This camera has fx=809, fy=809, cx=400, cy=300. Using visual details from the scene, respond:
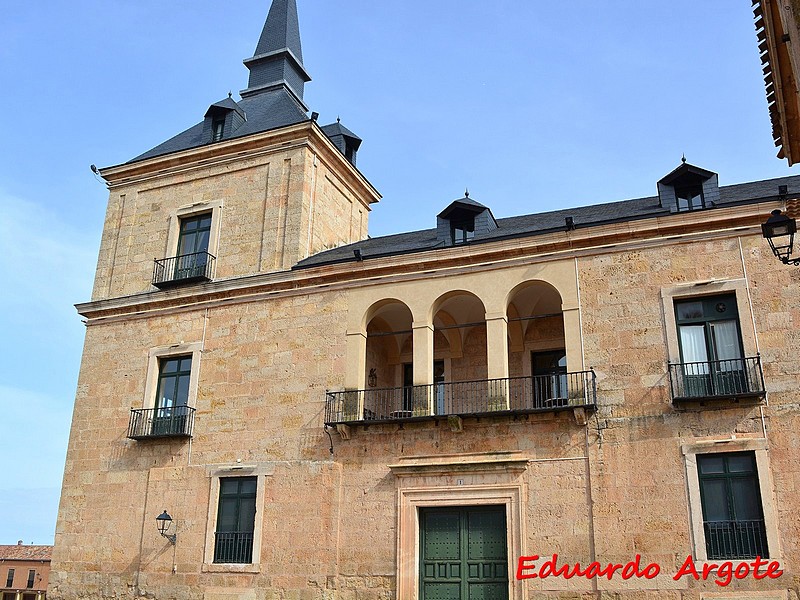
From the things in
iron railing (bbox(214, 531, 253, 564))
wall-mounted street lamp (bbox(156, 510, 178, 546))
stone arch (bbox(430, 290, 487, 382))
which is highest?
stone arch (bbox(430, 290, 487, 382))

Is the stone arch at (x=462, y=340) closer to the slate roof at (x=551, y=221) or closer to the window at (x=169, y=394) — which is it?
the slate roof at (x=551, y=221)

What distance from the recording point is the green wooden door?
15.5m

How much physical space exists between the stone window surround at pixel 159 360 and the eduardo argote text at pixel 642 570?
8.72 m

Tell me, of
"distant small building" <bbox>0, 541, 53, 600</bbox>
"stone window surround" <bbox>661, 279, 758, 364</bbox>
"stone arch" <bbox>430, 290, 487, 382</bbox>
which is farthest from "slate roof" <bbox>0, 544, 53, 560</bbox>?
"stone window surround" <bbox>661, 279, 758, 364</bbox>

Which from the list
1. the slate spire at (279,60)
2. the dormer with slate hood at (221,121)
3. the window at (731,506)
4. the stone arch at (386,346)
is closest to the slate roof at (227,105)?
the dormer with slate hood at (221,121)

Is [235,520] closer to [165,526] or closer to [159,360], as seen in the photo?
[165,526]

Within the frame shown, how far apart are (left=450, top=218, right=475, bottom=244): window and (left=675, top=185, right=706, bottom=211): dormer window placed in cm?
453

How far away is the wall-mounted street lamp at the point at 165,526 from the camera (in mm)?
17750

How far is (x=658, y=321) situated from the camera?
51.7 feet

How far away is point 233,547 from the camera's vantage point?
17.5 metres

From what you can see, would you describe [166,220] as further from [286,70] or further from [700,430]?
[700,430]

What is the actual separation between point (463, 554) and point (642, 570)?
342 cm

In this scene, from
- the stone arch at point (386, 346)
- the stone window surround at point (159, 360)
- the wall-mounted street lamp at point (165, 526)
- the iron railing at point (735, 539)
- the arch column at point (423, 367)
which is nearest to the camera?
the iron railing at point (735, 539)

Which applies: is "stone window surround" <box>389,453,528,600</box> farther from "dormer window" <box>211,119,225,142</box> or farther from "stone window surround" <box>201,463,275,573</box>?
"dormer window" <box>211,119,225,142</box>
